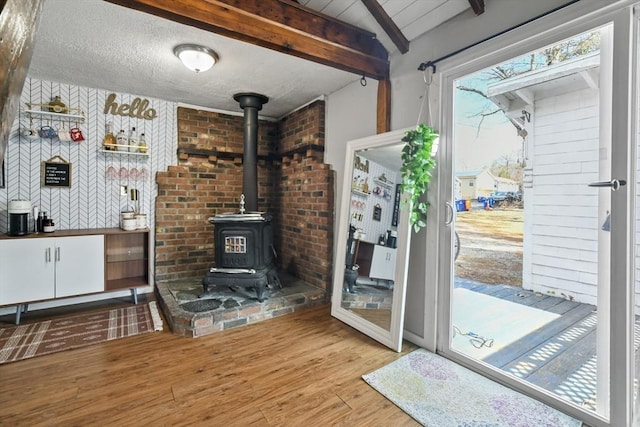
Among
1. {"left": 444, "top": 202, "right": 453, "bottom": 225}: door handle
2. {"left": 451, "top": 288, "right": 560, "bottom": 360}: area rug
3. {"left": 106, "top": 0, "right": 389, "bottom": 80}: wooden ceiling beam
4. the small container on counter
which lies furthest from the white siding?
the small container on counter

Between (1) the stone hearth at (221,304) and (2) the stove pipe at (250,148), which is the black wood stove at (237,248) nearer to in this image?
(1) the stone hearth at (221,304)

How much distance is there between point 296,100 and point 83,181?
2458mm

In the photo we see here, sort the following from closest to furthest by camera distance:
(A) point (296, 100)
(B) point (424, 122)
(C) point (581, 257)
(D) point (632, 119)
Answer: (D) point (632, 119) < (C) point (581, 257) < (B) point (424, 122) < (A) point (296, 100)

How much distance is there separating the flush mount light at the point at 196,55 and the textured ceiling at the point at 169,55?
2.2 inches

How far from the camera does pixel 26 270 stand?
9.50 ft

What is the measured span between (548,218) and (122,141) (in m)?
→ 4.09

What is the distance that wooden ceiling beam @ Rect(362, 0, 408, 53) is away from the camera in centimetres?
241

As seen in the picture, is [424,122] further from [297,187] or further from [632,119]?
[297,187]

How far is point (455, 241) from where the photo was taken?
7.86 feet

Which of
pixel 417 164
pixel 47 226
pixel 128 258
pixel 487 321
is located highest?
pixel 417 164

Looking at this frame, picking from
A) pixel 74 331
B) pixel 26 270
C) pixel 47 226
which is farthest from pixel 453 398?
pixel 47 226

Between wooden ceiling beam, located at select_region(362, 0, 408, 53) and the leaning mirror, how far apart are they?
2.36 feet

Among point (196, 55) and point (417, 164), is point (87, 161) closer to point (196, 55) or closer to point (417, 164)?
point (196, 55)

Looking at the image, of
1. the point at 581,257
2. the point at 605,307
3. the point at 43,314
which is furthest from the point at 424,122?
the point at 43,314
